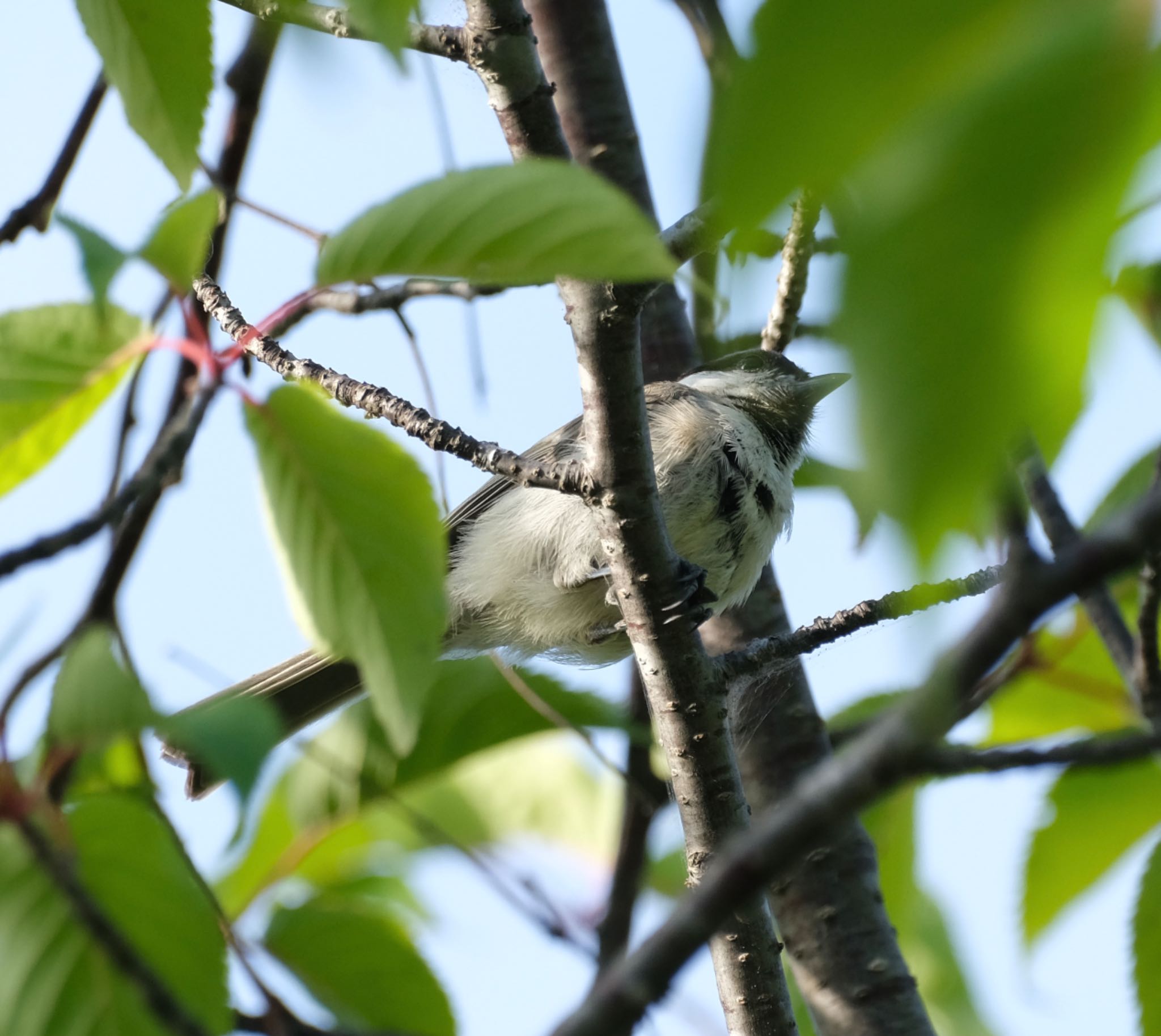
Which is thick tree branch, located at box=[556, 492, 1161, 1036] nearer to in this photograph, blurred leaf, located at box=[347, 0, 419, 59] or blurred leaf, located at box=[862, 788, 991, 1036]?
blurred leaf, located at box=[347, 0, 419, 59]

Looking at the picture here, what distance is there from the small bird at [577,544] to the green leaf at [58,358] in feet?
5.32

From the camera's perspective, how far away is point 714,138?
0.55 meters

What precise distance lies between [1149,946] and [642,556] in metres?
0.95

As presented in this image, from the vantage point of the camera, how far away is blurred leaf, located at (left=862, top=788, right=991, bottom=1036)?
3.02 m

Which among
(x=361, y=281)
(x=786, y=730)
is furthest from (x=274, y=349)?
(x=786, y=730)

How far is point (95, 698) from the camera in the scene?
124cm

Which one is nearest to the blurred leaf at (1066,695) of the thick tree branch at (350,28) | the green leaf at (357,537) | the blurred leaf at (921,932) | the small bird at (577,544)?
the blurred leaf at (921,932)

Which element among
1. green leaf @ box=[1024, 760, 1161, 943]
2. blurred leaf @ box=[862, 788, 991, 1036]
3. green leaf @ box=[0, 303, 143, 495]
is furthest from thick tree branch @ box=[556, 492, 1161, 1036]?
blurred leaf @ box=[862, 788, 991, 1036]

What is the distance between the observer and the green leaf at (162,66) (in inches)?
63.2

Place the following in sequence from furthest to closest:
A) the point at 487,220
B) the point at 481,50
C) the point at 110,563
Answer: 1. the point at 110,563
2. the point at 481,50
3. the point at 487,220

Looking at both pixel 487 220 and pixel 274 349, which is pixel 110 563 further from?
pixel 487 220

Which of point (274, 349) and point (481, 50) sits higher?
point (481, 50)

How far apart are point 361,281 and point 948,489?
0.93 m

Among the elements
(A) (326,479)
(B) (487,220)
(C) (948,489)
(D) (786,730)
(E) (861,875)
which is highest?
(B) (487,220)
